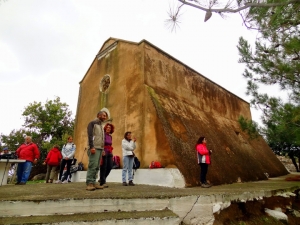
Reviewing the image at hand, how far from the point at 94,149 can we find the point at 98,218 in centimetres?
174

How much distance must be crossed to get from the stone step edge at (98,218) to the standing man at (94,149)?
4.46ft

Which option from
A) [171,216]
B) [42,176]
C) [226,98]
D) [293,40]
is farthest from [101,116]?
[42,176]

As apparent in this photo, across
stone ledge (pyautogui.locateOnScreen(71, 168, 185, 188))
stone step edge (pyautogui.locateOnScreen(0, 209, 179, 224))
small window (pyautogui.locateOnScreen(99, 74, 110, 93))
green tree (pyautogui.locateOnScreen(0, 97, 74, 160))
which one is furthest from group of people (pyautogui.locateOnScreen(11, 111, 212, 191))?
green tree (pyautogui.locateOnScreen(0, 97, 74, 160))

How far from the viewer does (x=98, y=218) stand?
8.95ft

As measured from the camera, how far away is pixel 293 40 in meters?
4.63

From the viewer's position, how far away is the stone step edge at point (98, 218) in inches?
103

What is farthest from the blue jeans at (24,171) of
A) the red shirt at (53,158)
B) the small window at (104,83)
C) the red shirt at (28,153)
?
the small window at (104,83)

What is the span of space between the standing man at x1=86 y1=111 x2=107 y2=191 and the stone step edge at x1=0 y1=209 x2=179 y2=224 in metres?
1.36

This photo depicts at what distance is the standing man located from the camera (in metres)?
4.29

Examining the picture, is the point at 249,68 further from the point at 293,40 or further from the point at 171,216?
the point at 171,216

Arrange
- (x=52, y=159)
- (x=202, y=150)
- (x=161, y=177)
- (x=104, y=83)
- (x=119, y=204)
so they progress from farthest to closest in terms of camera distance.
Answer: (x=104, y=83) → (x=52, y=159) → (x=161, y=177) → (x=202, y=150) → (x=119, y=204)

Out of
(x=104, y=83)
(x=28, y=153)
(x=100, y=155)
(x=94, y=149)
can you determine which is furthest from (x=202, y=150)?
(x=104, y=83)

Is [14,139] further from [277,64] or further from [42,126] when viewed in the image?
[277,64]

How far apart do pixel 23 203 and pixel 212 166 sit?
5.96 m
